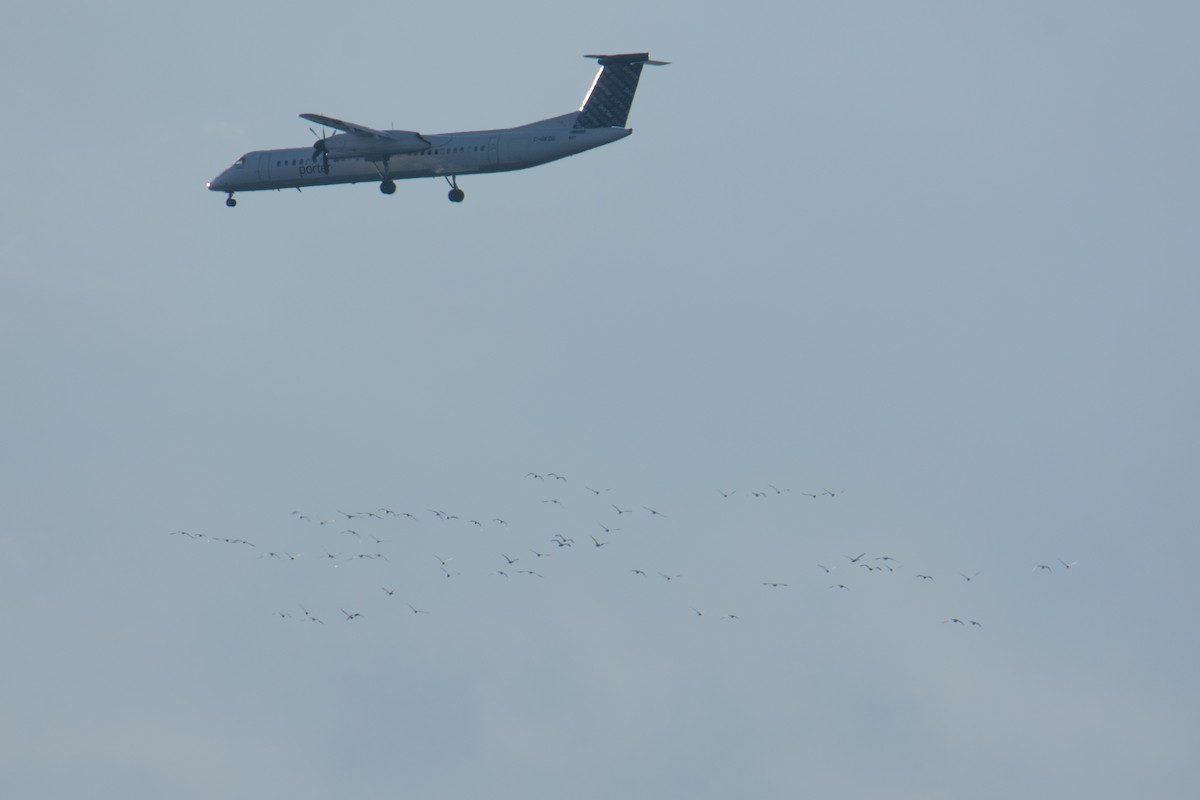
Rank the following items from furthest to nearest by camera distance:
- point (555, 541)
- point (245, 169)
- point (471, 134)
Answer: point (245, 169) → point (471, 134) → point (555, 541)

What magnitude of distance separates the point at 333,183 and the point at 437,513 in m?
24.8

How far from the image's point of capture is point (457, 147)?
137 metres

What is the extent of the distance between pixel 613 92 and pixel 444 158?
11.7 m

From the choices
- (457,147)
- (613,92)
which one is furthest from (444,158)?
(613,92)

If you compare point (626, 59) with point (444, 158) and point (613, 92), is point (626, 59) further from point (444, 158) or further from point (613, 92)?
point (444, 158)

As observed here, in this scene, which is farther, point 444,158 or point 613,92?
point 444,158

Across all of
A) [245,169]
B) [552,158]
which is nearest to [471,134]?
[552,158]

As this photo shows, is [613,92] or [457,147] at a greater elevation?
[613,92]

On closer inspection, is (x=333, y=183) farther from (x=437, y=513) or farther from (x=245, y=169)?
(x=437, y=513)

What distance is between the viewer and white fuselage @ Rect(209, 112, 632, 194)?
134m

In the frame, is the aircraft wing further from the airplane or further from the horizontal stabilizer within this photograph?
the horizontal stabilizer

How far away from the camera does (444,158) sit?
453 feet

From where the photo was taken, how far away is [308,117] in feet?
449

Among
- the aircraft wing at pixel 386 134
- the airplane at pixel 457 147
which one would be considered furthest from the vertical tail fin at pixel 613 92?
the aircraft wing at pixel 386 134
